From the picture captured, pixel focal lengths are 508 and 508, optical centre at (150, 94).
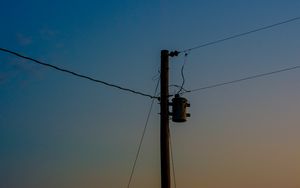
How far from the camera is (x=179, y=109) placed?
15133mm

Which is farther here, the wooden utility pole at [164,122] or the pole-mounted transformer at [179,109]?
the pole-mounted transformer at [179,109]

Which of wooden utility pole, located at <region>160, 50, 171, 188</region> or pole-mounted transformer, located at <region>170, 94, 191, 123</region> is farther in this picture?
pole-mounted transformer, located at <region>170, 94, 191, 123</region>

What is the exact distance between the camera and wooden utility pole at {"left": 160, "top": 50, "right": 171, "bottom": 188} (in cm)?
1427

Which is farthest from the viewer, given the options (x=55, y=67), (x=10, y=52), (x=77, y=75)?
(x=77, y=75)

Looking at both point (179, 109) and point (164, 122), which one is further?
point (179, 109)

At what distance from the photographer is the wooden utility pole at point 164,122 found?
46.8 feet

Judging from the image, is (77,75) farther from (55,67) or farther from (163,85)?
(163,85)

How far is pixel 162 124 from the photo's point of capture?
14805 mm

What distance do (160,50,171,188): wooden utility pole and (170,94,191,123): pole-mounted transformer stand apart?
0.73 feet

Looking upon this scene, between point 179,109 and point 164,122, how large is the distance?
67cm

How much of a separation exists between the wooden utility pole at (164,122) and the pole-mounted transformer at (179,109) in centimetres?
22

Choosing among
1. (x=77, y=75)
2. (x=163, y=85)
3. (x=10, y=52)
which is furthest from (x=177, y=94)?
(x=10, y=52)

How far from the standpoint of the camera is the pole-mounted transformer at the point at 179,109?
1506 centimetres

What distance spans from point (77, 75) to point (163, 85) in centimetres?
255
